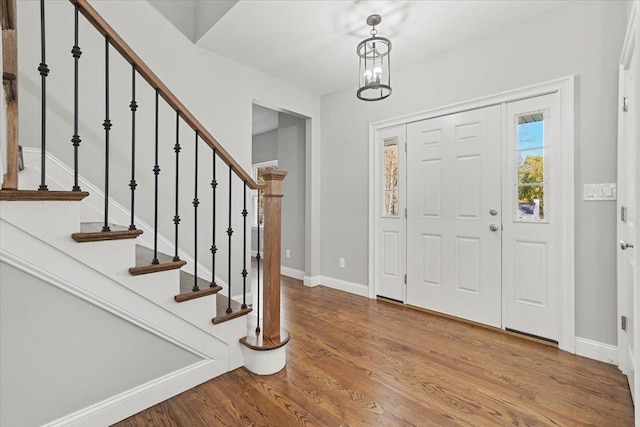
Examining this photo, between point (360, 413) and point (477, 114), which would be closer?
point (360, 413)

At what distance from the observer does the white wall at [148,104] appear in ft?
7.16

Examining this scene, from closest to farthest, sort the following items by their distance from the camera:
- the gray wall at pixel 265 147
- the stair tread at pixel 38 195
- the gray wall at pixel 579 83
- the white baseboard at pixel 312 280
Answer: the stair tread at pixel 38 195, the gray wall at pixel 579 83, the white baseboard at pixel 312 280, the gray wall at pixel 265 147

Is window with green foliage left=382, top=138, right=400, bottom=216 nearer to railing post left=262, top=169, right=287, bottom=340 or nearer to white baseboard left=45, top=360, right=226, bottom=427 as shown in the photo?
railing post left=262, top=169, right=287, bottom=340

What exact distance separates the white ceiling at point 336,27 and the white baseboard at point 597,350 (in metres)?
2.58

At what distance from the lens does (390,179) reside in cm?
350

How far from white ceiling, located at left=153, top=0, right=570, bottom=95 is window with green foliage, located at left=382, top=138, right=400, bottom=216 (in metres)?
0.88

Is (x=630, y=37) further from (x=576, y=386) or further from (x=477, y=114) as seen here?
(x=576, y=386)

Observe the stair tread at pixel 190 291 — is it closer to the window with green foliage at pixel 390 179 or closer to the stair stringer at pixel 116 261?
the stair stringer at pixel 116 261

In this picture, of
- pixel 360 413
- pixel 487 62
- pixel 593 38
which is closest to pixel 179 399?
pixel 360 413

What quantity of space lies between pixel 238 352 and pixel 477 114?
9.37ft

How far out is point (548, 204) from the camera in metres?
2.41

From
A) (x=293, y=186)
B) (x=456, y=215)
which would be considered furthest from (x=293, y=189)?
(x=456, y=215)

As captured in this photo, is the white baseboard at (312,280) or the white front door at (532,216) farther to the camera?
the white baseboard at (312,280)

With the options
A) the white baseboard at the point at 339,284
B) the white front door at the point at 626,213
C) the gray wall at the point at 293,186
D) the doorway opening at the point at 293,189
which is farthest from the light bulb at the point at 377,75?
the white baseboard at the point at 339,284
